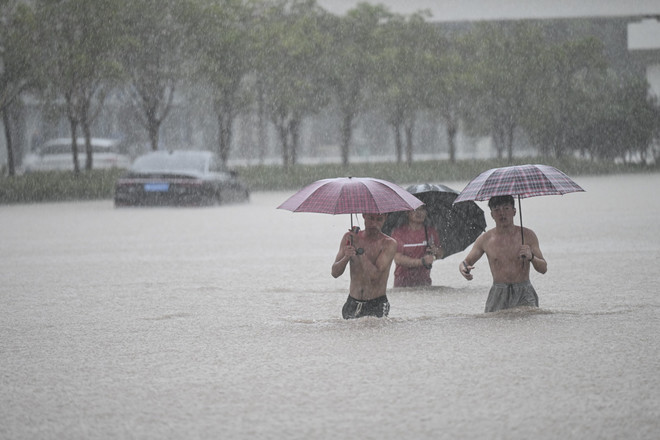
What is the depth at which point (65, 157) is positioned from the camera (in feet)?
122

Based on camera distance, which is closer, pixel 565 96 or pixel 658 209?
pixel 658 209

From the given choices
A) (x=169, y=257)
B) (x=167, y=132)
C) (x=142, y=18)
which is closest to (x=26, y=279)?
(x=169, y=257)

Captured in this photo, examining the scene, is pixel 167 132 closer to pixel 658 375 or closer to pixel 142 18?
pixel 142 18

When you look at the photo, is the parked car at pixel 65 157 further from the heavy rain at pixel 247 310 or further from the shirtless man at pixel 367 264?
the shirtless man at pixel 367 264

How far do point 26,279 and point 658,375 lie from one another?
669cm

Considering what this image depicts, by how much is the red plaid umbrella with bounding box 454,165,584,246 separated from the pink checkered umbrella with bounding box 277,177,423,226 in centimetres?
43

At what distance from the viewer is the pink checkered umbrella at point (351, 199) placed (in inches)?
261

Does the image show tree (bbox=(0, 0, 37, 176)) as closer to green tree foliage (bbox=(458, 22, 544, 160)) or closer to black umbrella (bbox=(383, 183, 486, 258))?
green tree foliage (bbox=(458, 22, 544, 160))

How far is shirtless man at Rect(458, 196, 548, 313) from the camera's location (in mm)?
6848

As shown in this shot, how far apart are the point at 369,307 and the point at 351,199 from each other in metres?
0.73

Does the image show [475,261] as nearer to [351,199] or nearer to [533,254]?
[533,254]

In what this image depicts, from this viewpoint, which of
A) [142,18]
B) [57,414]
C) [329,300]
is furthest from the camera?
[142,18]

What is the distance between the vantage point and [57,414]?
4828mm

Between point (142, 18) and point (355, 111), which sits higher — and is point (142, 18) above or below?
above
